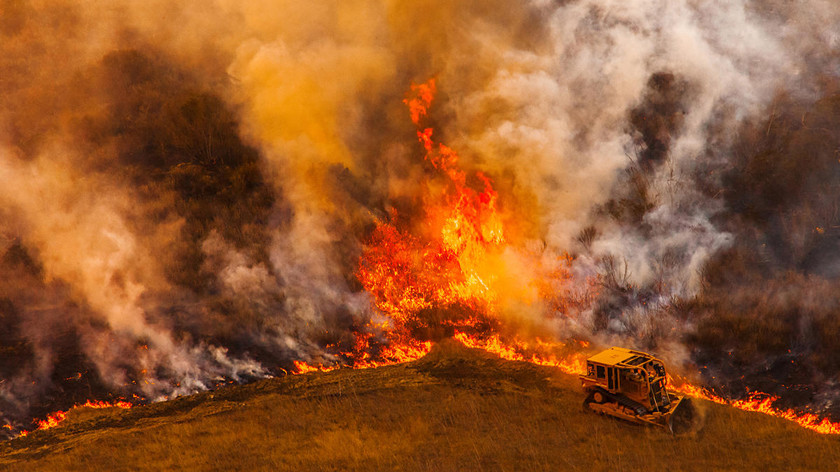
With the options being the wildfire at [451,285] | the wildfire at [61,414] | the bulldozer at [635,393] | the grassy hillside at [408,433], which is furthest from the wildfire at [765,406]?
the wildfire at [61,414]

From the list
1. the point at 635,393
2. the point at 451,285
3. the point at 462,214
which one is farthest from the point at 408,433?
the point at 462,214

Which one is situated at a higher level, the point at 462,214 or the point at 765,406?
the point at 462,214

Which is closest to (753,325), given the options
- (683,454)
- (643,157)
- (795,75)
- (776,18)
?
(683,454)

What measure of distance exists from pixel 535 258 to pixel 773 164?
8725 millimetres

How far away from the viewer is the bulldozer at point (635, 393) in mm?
10836

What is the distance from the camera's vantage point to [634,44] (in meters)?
18.1

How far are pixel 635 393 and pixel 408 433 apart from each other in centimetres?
466

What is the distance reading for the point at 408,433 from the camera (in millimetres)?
11523

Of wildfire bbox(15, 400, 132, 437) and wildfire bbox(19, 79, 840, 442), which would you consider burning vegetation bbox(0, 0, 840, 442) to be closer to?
wildfire bbox(19, 79, 840, 442)

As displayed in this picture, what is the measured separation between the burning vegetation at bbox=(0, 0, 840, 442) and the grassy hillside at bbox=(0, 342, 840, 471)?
821mm

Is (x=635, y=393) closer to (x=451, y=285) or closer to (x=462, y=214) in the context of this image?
(x=451, y=285)

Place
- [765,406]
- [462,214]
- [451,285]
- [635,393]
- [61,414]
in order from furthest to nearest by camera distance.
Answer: [462,214] → [451,285] → [61,414] → [765,406] → [635,393]

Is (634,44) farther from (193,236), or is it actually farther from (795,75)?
(193,236)

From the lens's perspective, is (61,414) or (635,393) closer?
(635,393)
